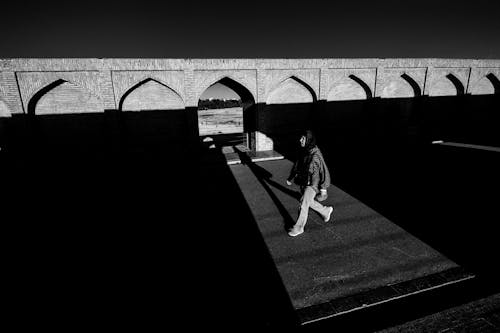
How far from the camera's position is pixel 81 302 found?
282cm

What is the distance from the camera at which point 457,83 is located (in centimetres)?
1440

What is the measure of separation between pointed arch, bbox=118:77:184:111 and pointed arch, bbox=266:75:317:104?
14.7ft

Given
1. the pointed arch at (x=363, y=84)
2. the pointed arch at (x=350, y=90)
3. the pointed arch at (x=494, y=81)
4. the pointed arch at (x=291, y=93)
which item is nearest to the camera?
the pointed arch at (x=291, y=93)

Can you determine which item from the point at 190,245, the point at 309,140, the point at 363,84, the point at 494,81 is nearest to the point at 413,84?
the point at 363,84

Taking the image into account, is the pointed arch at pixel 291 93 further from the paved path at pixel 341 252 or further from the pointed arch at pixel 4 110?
the pointed arch at pixel 4 110

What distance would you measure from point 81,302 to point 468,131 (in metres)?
19.0

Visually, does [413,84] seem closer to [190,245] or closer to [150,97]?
[150,97]

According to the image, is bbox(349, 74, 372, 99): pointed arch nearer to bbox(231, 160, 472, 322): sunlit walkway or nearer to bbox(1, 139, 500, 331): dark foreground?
bbox(1, 139, 500, 331): dark foreground

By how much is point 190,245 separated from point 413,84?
14758 millimetres

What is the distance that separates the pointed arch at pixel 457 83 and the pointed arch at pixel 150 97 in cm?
1496

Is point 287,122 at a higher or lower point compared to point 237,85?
lower

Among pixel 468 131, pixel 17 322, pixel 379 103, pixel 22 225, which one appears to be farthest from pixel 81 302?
pixel 468 131

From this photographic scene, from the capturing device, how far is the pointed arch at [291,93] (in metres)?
12.0

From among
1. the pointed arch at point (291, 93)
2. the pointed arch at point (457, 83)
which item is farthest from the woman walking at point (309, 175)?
the pointed arch at point (457, 83)
